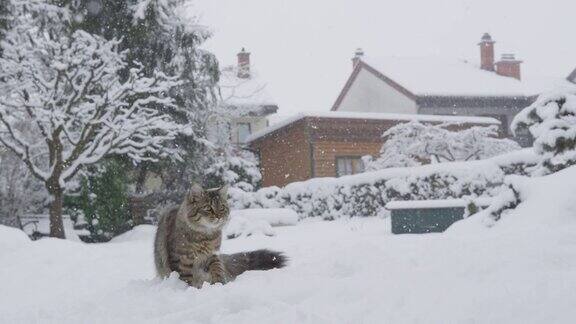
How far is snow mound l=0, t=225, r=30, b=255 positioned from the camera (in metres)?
9.28

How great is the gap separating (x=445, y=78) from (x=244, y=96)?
12.3m

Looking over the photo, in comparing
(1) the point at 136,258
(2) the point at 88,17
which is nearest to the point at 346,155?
(2) the point at 88,17

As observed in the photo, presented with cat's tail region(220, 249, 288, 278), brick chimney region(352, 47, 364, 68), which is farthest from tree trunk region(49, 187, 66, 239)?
brick chimney region(352, 47, 364, 68)

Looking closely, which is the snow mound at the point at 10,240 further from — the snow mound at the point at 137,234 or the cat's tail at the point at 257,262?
the cat's tail at the point at 257,262

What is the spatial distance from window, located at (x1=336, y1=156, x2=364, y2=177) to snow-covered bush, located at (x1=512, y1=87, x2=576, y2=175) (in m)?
14.3

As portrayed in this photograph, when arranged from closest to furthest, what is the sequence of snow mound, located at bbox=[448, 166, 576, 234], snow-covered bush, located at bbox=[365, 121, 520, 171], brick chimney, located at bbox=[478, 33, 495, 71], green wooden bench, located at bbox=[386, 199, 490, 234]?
snow mound, located at bbox=[448, 166, 576, 234]
green wooden bench, located at bbox=[386, 199, 490, 234]
snow-covered bush, located at bbox=[365, 121, 520, 171]
brick chimney, located at bbox=[478, 33, 495, 71]

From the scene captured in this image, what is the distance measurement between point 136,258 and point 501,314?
789 cm

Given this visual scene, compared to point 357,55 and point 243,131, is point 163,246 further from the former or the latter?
point 357,55

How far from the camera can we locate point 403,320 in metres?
2.65

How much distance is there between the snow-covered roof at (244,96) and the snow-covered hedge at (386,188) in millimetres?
6429

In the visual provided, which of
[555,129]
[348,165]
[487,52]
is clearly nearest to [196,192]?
[555,129]

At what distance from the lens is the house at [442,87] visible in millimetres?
29891

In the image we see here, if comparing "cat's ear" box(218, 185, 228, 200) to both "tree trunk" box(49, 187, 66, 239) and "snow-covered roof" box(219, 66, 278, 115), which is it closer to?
"tree trunk" box(49, 187, 66, 239)

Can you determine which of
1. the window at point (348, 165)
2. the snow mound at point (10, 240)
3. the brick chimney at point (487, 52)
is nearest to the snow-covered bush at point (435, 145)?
the window at point (348, 165)
